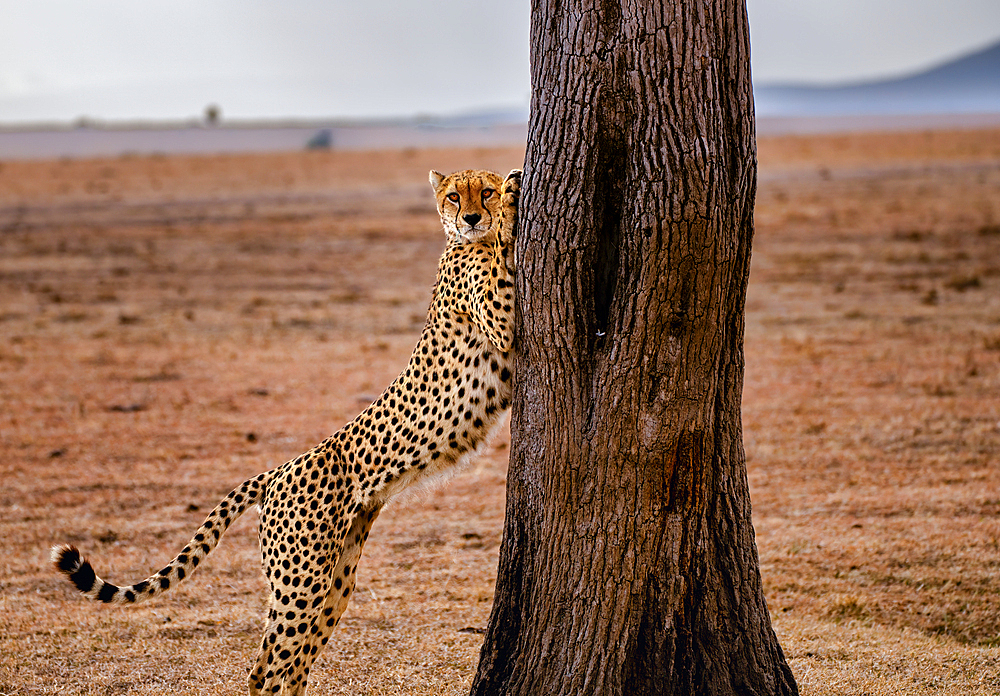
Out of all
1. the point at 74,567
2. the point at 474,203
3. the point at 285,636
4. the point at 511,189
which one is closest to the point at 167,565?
the point at 74,567

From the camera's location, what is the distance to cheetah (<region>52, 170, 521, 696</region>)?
3641mm

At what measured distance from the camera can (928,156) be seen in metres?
37.5

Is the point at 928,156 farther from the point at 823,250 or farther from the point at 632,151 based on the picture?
the point at 632,151

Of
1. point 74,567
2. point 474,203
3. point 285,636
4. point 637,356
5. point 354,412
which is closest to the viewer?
point 637,356

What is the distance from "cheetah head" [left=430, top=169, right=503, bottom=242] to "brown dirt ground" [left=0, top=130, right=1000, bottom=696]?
175cm

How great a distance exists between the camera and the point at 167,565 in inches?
150

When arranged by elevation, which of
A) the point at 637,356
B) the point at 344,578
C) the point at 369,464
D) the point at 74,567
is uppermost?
the point at 637,356

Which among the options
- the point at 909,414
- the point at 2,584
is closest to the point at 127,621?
the point at 2,584

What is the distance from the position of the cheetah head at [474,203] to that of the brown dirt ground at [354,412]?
175 centimetres

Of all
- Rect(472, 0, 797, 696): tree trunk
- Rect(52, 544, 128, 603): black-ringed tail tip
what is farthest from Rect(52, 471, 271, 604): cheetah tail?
Rect(472, 0, 797, 696): tree trunk

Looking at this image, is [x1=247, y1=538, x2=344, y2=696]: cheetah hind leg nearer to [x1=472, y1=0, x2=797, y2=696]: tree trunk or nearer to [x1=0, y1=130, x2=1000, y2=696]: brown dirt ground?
[x1=0, y1=130, x2=1000, y2=696]: brown dirt ground

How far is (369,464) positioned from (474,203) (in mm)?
1053

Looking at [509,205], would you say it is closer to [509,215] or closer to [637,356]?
[509,215]

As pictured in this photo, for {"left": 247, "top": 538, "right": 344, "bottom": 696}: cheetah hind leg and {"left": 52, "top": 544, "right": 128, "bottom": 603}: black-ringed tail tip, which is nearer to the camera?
{"left": 52, "top": 544, "right": 128, "bottom": 603}: black-ringed tail tip
